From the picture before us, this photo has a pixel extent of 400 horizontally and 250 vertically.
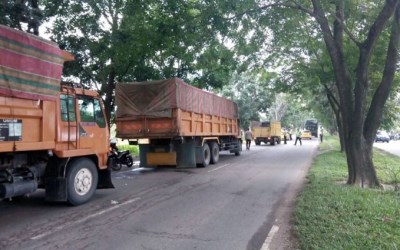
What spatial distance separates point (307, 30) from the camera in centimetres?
1725

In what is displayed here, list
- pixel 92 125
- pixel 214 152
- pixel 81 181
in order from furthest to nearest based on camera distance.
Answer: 1. pixel 214 152
2. pixel 92 125
3. pixel 81 181

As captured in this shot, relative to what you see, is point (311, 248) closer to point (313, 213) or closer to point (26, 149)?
point (313, 213)

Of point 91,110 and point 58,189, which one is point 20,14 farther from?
point 58,189

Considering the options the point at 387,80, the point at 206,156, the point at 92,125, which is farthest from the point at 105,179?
the point at 206,156

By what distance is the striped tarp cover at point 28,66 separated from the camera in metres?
6.82

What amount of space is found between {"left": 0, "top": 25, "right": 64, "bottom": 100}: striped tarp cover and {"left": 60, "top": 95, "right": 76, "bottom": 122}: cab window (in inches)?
19.4

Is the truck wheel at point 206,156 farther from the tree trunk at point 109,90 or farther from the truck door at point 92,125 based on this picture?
the truck door at point 92,125

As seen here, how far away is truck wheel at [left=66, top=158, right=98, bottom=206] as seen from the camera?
28.7ft

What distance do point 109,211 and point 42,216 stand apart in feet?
4.09

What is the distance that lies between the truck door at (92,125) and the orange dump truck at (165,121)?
515cm

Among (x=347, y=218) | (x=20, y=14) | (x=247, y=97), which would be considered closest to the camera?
(x=347, y=218)

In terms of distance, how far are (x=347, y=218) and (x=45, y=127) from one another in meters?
5.77

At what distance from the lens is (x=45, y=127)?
313 inches

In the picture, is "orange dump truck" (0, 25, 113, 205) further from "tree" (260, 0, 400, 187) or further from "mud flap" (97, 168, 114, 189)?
"tree" (260, 0, 400, 187)
